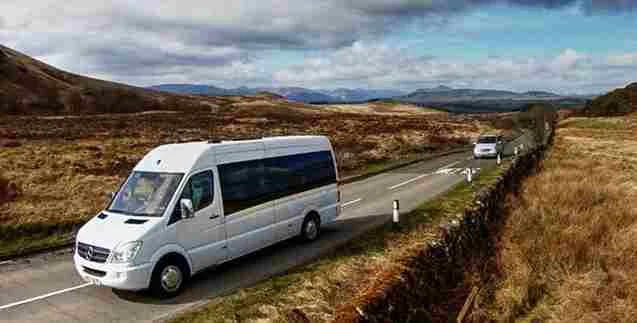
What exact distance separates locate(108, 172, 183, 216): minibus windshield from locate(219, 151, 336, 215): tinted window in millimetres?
1175

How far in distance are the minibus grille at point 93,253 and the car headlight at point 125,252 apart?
154 millimetres

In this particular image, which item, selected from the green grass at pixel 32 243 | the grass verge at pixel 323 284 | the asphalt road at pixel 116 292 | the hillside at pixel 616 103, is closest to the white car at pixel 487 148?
the asphalt road at pixel 116 292

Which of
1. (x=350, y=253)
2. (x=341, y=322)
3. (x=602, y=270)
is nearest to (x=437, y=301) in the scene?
(x=350, y=253)

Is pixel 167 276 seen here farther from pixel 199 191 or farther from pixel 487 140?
pixel 487 140

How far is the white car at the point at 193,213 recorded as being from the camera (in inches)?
323

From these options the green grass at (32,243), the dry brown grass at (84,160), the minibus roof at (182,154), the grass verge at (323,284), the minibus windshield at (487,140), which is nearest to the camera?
the grass verge at (323,284)

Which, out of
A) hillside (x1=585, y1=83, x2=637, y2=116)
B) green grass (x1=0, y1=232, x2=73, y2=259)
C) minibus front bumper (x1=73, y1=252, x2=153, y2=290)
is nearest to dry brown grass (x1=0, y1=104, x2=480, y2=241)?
green grass (x1=0, y1=232, x2=73, y2=259)

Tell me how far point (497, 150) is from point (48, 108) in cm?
8207

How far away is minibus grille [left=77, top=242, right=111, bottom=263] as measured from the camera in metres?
8.14

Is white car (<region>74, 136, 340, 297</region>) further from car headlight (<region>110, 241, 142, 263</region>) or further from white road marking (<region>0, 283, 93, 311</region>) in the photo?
white road marking (<region>0, 283, 93, 311</region>)

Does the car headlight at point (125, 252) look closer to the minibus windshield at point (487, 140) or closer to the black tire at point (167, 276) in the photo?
the black tire at point (167, 276)

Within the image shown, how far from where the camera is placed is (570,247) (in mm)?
12234

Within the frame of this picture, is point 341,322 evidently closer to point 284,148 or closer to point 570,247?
point 284,148

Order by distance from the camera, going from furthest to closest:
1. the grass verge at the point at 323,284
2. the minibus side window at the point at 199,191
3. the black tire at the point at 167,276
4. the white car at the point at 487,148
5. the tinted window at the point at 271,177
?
1. the white car at the point at 487,148
2. the tinted window at the point at 271,177
3. the minibus side window at the point at 199,191
4. the black tire at the point at 167,276
5. the grass verge at the point at 323,284
